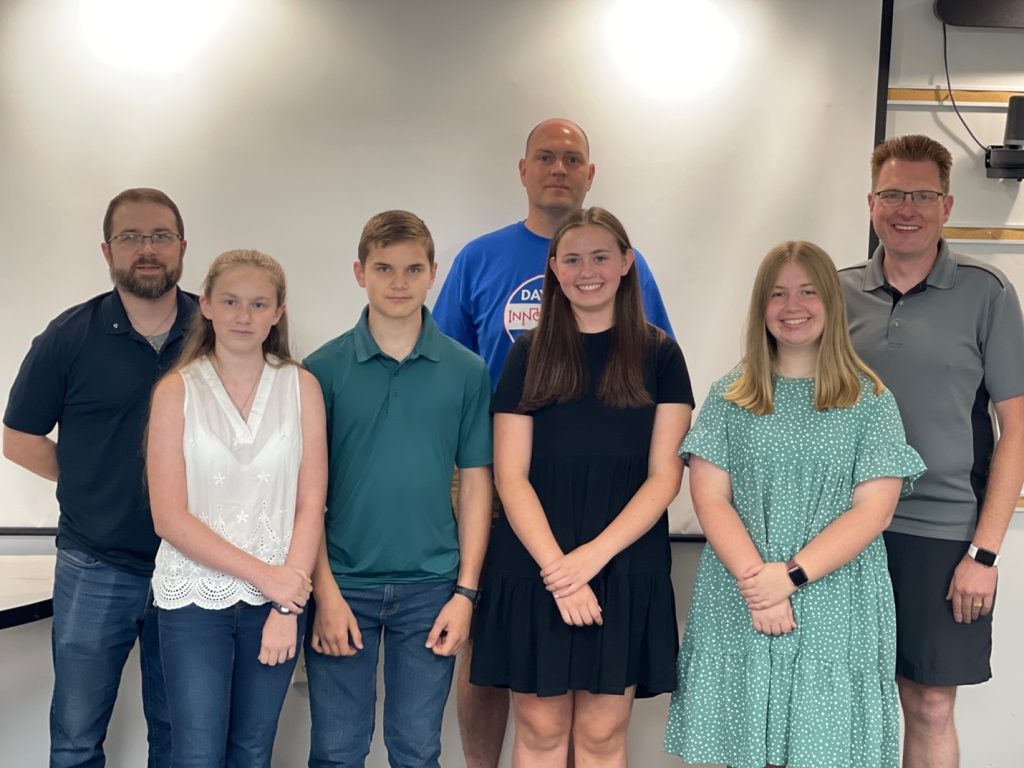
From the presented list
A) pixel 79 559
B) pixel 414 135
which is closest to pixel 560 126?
pixel 414 135

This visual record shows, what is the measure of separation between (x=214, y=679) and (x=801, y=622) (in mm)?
1119

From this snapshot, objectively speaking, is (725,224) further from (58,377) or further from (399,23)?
(58,377)

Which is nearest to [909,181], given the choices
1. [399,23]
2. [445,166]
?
[445,166]

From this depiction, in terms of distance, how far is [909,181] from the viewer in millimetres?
2320

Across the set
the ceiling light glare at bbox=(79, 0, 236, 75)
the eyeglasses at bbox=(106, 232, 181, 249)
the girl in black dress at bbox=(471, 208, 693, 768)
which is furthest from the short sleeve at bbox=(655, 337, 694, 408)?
the ceiling light glare at bbox=(79, 0, 236, 75)

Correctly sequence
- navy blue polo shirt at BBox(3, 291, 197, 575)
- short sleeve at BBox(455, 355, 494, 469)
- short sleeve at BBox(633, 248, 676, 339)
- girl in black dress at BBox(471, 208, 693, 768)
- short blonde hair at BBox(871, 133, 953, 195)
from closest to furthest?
girl in black dress at BBox(471, 208, 693, 768) → short sleeve at BBox(455, 355, 494, 469) → navy blue polo shirt at BBox(3, 291, 197, 575) → short blonde hair at BBox(871, 133, 953, 195) → short sleeve at BBox(633, 248, 676, 339)

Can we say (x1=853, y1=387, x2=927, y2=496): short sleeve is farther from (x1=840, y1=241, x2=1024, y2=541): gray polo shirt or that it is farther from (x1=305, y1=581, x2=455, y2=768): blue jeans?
(x1=305, y1=581, x2=455, y2=768): blue jeans

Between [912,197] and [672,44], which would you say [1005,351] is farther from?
→ [672,44]

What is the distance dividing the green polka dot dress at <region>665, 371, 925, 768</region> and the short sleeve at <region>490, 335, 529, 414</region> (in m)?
0.35

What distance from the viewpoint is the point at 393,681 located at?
2.07 meters

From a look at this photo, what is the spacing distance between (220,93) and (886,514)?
1.99m

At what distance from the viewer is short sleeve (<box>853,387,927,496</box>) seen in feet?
6.49

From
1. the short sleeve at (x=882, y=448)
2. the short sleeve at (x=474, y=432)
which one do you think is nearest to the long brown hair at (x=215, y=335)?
the short sleeve at (x=474, y=432)

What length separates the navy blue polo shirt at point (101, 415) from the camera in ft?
7.27
